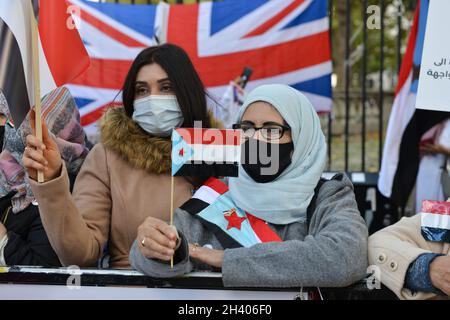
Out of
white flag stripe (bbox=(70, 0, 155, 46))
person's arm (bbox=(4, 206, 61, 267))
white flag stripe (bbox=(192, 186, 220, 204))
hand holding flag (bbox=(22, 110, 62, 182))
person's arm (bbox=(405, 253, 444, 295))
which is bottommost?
person's arm (bbox=(4, 206, 61, 267))

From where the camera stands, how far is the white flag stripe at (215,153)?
6.89 ft

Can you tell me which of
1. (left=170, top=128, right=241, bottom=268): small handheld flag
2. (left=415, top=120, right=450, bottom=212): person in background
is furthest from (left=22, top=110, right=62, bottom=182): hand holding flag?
(left=415, top=120, right=450, bottom=212): person in background

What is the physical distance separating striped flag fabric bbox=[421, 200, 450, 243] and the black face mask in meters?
0.55

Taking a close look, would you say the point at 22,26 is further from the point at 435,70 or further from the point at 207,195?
the point at 435,70

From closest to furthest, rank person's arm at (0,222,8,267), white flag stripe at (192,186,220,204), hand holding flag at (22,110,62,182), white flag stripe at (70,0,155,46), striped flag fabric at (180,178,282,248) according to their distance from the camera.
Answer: hand holding flag at (22,110,62,182) → striped flag fabric at (180,178,282,248) → white flag stripe at (192,186,220,204) → person's arm at (0,222,8,267) → white flag stripe at (70,0,155,46)

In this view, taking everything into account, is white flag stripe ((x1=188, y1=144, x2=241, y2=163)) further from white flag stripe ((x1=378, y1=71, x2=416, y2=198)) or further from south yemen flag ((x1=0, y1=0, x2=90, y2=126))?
white flag stripe ((x1=378, y1=71, x2=416, y2=198))

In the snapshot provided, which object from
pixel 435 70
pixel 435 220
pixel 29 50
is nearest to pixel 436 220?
pixel 435 220

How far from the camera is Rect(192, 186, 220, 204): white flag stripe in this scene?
8.06 feet

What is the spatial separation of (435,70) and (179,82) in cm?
118

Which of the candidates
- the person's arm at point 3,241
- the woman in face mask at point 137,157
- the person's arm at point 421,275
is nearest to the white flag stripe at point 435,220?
the person's arm at point 421,275

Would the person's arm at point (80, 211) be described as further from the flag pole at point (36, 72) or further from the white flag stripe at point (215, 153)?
the white flag stripe at point (215, 153)

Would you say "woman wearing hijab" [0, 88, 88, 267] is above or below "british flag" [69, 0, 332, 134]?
below

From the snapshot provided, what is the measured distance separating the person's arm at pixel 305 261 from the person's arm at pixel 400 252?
0.19 feet

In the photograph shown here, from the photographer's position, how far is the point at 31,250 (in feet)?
8.74
